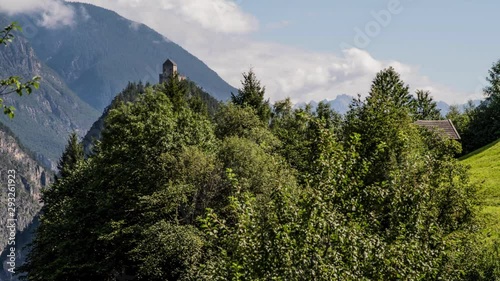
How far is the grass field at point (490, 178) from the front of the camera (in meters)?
31.8

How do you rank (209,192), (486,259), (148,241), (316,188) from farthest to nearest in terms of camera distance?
(209,192)
(148,241)
(486,259)
(316,188)

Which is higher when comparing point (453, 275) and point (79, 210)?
point (79, 210)

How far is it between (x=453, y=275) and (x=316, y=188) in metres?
7.03

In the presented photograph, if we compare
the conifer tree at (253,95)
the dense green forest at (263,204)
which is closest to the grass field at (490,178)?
the dense green forest at (263,204)

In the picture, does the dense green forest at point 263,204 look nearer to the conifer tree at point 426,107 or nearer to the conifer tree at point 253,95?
the conifer tree at point 253,95

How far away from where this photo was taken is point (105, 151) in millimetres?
50938

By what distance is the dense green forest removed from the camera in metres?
13.8

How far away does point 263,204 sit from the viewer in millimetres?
22281

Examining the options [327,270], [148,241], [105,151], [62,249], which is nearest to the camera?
[327,270]

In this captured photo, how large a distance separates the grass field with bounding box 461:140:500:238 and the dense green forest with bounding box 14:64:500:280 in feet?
11.5

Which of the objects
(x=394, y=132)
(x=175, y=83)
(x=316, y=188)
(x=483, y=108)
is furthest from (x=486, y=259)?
(x=483, y=108)

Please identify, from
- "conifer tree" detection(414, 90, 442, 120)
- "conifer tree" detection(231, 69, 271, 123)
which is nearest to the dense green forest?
"conifer tree" detection(231, 69, 271, 123)

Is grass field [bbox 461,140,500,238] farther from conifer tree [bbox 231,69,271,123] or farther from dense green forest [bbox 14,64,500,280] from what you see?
conifer tree [bbox 231,69,271,123]

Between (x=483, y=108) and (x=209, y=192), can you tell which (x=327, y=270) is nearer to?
(x=209, y=192)
